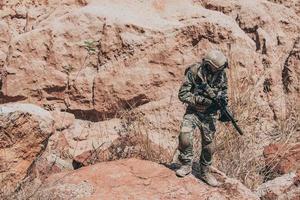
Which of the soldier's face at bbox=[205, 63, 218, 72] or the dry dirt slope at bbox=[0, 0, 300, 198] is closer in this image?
the soldier's face at bbox=[205, 63, 218, 72]

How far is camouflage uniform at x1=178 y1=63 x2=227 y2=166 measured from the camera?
4.35 m

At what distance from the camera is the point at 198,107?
14.5 feet

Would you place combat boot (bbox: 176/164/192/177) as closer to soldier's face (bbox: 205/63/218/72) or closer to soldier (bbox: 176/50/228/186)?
soldier (bbox: 176/50/228/186)

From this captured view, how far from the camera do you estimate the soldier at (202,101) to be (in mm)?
4301

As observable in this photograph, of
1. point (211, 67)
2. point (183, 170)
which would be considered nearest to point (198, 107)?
point (211, 67)

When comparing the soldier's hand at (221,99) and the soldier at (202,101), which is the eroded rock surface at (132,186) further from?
the soldier's hand at (221,99)

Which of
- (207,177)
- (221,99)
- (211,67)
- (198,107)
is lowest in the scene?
(207,177)

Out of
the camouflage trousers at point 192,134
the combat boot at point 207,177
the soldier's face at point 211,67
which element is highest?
the soldier's face at point 211,67

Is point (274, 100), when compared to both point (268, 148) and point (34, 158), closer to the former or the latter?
point (268, 148)

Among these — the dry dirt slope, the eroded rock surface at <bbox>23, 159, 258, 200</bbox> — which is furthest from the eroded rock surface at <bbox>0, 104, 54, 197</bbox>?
the dry dirt slope

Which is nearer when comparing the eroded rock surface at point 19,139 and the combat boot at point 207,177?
the combat boot at point 207,177

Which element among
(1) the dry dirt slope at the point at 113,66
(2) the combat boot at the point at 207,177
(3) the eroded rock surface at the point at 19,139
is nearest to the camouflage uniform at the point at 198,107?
(2) the combat boot at the point at 207,177

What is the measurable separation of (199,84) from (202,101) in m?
0.14

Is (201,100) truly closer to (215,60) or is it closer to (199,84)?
(199,84)
